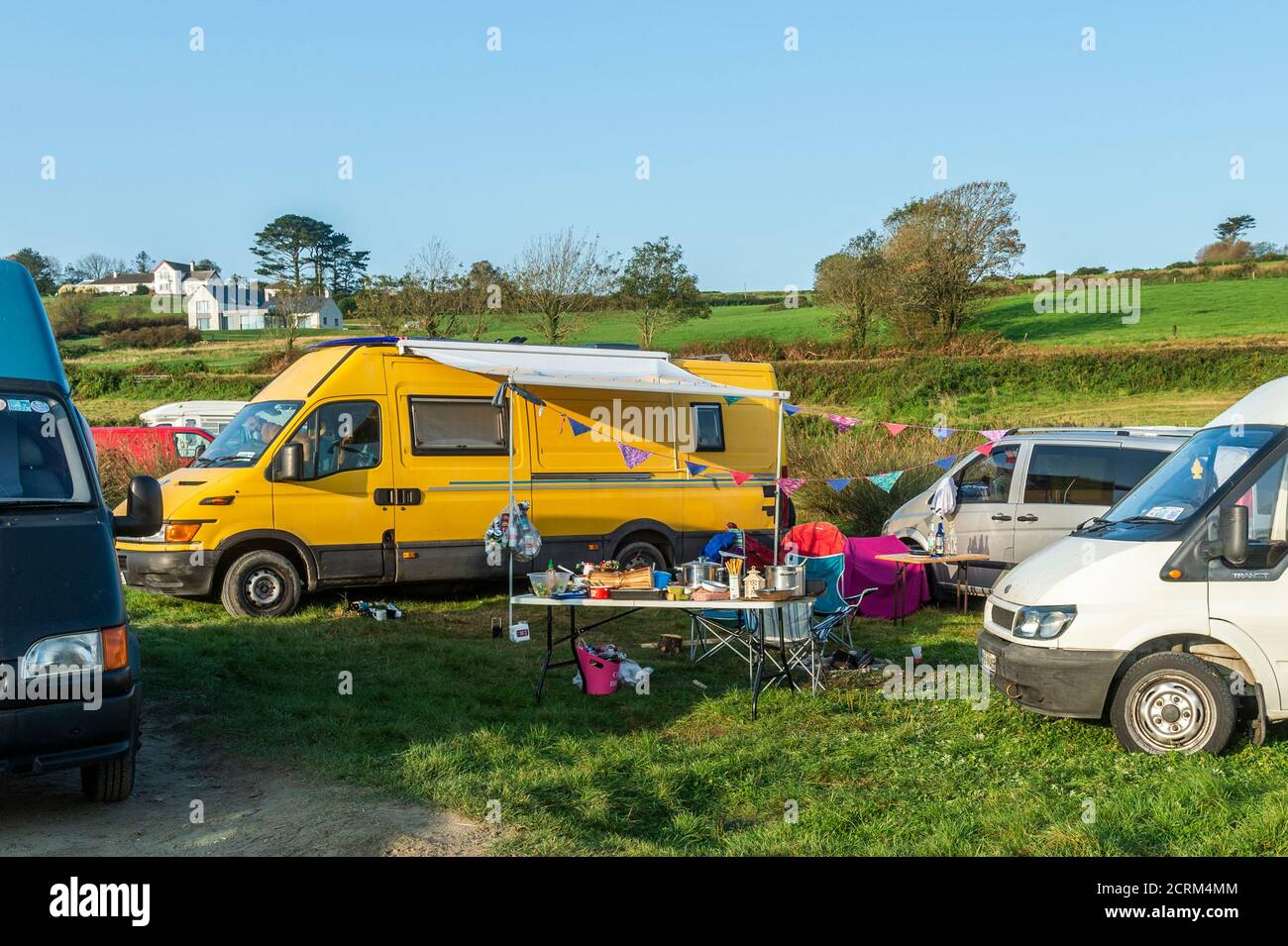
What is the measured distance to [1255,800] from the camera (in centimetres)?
548

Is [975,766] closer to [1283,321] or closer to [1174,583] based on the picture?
[1174,583]

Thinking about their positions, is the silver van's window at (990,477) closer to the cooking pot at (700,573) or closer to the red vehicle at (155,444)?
the cooking pot at (700,573)

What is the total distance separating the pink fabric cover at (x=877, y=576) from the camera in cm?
1148

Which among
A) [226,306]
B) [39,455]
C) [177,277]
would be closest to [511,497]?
[39,455]

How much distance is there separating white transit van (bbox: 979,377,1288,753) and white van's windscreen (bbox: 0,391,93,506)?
17.8 feet

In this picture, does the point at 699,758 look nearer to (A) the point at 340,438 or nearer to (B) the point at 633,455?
Result: (B) the point at 633,455

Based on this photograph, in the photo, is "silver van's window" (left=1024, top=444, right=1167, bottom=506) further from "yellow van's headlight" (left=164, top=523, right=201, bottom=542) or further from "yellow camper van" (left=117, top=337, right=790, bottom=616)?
"yellow van's headlight" (left=164, top=523, right=201, bottom=542)

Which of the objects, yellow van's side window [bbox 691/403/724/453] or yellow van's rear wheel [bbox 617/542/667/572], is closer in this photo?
yellow van's rear wheel [bbox 617/542/667/572]

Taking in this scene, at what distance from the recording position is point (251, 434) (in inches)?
433

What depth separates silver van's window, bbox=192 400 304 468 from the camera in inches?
424

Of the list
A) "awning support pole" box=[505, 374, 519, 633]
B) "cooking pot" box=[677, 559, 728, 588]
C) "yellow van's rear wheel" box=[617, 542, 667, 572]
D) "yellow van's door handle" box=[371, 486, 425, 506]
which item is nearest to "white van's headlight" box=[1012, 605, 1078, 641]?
"cooking pot" box=[677, 559, 728, 588]
